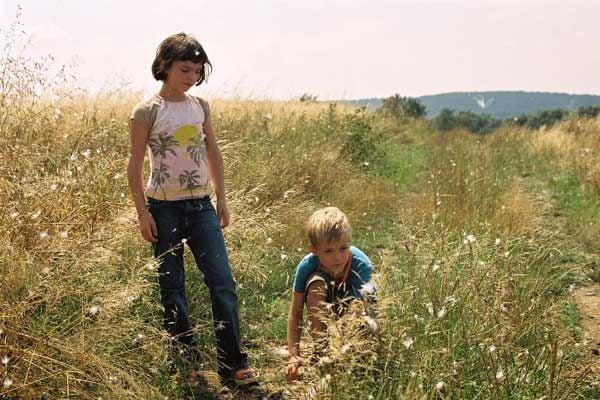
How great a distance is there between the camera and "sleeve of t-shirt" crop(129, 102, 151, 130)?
3023 millimetres

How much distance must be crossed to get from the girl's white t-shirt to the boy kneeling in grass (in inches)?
25.0

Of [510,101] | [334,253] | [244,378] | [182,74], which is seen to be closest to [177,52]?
[182,74]

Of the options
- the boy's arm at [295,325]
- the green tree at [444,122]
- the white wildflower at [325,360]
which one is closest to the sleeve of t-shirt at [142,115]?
the boy's arm at [295,325]

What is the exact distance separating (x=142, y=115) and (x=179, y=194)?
0.42 m

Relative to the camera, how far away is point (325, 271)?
9.89 ft

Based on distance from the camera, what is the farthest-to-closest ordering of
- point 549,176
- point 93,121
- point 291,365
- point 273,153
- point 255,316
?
1. point 549,176
2. point 273,153
3. point 93,121
4. point 255,316
5. point 291,365

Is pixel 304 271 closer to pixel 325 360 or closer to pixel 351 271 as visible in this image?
pixel 351 271

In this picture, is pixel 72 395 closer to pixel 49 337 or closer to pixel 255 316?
pixel 49 337

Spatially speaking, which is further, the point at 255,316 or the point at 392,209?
the point at 392,209

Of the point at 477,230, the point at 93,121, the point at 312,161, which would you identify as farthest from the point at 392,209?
the point at 93,121

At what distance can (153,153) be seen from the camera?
3.12 metres

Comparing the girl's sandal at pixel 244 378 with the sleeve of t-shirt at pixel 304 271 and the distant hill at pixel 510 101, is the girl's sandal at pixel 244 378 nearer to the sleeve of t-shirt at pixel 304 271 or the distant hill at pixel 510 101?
the sleeve of t-shirt at pixel 304 271

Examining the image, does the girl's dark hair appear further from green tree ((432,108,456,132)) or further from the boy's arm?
green tree ((432,108,456,132))

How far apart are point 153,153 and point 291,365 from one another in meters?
1.24
